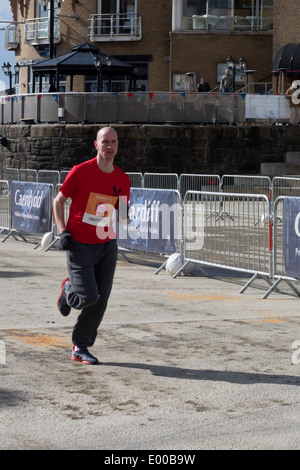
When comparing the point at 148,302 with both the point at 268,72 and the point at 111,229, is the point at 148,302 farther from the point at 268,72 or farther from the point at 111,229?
the point at 268,72

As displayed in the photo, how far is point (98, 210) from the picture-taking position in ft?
24.3

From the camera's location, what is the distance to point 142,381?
6.87 m

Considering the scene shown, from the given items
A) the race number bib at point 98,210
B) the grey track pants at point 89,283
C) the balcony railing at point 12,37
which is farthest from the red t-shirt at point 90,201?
the balcony railing at point 12,37

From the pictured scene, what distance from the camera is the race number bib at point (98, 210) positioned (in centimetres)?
738

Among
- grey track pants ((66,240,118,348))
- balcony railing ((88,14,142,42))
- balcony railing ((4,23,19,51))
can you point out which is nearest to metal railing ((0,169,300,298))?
grey track pants ((66,240,118,348))

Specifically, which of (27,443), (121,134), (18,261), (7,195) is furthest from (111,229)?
(121,134)

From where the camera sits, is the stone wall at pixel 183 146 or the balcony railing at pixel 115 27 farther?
the balcony railing at pixel 115 27

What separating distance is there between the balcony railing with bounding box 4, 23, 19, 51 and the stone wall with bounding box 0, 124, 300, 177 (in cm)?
2203

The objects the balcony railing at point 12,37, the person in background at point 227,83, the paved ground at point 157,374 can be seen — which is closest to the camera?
the paved ground at point 157,374

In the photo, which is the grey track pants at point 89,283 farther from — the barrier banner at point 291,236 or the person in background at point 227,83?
the person in background at point 227,83

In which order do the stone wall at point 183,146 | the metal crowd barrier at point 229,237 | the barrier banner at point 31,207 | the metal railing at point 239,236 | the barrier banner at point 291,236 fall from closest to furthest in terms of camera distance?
the barrier banner at point 291,236, the metal railing at point 239,236, the metal crowd barrier at point 229,237, the barrier banner at point 31,207, the stone wall at point 183,146

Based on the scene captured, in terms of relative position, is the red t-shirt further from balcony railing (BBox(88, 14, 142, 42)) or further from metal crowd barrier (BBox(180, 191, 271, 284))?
balcony railing (BBox(88, 14, 142, 42))

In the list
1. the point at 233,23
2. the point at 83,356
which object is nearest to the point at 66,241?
the point at 83,356
